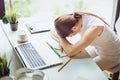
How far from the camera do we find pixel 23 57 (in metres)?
1.68

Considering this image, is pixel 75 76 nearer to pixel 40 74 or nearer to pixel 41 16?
pixel 40 74

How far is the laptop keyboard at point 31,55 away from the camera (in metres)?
1.61

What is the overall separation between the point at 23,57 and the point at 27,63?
8 centimetres

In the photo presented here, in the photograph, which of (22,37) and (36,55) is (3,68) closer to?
(36,55)

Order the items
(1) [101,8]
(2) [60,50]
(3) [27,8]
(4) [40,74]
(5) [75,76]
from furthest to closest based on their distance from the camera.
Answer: (1) [101,8] → (3) [27,8] → (2) [60,50] → (5) [75,76] → (4) [40,74]

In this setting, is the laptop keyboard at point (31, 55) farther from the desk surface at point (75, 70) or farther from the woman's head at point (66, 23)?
the woman's head at point (66, 23)

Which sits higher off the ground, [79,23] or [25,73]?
[79,23]

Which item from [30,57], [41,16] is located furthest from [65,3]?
[30,57]

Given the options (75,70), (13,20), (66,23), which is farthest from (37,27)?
(75,70)

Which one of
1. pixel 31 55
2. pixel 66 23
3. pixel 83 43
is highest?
pixel 66 23

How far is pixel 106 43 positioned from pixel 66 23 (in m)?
0.38

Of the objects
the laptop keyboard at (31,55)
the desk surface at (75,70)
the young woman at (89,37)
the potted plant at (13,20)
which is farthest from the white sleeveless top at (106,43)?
the potted plant at (13,20)

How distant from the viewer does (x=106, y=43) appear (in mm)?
1867

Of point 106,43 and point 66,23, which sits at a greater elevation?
point 66,23
